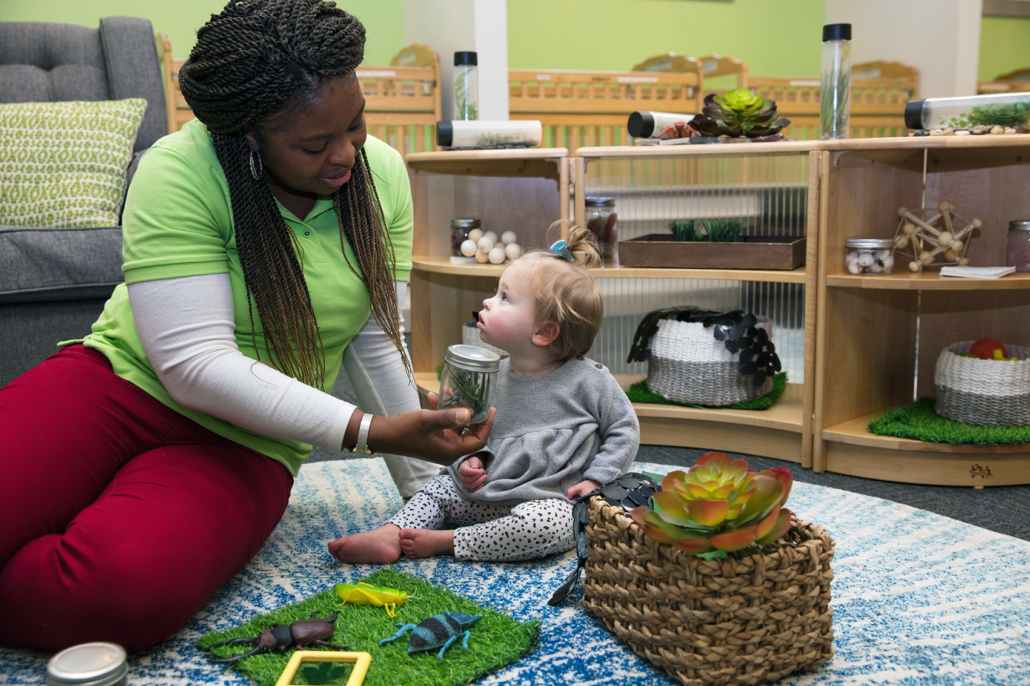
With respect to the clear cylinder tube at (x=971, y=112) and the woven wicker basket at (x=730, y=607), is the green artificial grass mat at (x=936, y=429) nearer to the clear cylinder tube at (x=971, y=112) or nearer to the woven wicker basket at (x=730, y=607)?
the clear cylinder tube at (x=971, y=112)

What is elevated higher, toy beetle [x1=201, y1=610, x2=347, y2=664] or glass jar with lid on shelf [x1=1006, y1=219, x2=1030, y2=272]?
glass jar with lid on shelf [x1=1006, y1=219, x2=1030, y2=272]

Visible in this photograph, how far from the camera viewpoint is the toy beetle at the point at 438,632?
Answer: 37.6 inches

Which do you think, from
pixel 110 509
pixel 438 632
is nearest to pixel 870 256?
pixel 438 632

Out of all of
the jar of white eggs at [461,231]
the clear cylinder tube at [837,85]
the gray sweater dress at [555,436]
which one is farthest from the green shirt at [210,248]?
the clear cylinder tube at [837,85]

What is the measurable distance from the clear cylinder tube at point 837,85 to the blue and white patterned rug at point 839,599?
0.76 metres

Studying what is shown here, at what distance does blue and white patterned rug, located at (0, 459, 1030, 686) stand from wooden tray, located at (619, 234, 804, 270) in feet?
1.58

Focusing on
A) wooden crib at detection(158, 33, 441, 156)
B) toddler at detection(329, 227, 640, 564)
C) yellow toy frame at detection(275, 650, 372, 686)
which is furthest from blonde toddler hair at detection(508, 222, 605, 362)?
wooden crib at detection(158, 33, 441, 156)

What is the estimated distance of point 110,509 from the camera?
0.97 m

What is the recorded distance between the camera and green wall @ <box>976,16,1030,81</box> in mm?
4434

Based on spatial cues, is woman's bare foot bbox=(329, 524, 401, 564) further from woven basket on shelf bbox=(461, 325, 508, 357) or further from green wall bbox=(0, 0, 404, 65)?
green wall bbox=(0, 0, 404, 65)

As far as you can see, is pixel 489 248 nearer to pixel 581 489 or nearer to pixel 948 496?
pixel 581 489

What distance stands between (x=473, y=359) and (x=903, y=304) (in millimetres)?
1187

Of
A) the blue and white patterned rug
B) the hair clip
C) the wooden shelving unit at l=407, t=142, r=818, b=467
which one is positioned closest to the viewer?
the blue and white patterned rug

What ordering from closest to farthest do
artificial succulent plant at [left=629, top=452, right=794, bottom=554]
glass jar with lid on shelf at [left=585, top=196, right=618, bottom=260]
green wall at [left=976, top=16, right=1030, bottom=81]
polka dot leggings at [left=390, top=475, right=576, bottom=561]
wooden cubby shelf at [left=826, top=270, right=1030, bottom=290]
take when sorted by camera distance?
artificial succulent plant at [left=629, top=452, right=794, bottom=554], polka dot leggings at [left=390, top=475, right=576, bottom=561], wooden cubby shelf at [left=826, top=270, right=1030, bottom=290], glass jar with lid on shelf at [left=585, top=196, right=618, bottom=260], green wall at [left=976, top=16, right=1030, bottom=81]
